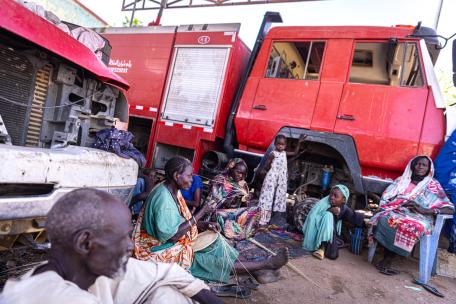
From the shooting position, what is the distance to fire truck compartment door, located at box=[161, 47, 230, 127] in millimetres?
4793

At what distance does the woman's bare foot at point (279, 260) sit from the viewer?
8.20 ft

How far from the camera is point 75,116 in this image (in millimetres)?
2174

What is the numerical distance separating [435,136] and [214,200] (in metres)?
2.64

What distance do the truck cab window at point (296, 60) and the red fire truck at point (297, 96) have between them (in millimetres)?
14

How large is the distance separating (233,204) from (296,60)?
7.54 ft

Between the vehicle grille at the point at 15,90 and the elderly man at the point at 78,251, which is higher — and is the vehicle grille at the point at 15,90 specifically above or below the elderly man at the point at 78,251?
above

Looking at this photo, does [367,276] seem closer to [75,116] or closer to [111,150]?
[111,150]

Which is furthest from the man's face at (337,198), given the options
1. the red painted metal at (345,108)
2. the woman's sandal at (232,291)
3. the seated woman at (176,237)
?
the woman's sandal at (232,291)

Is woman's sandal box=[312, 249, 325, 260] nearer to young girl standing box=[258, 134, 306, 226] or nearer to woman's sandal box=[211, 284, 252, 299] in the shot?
young girl standing box=[258, 134, 306, 226]

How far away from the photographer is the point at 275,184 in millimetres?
4426

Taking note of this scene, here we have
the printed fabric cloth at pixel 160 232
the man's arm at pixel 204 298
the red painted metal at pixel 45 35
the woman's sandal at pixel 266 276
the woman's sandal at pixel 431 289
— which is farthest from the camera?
A: the woman's sandal at pixel 431 289

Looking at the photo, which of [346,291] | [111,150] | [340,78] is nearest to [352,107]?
[340,78]

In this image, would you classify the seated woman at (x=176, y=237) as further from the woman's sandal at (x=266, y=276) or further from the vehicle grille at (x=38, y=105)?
the vehicle grille at (x=38, y=105)

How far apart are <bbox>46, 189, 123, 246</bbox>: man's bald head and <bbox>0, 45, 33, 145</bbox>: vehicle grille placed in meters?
1.39
